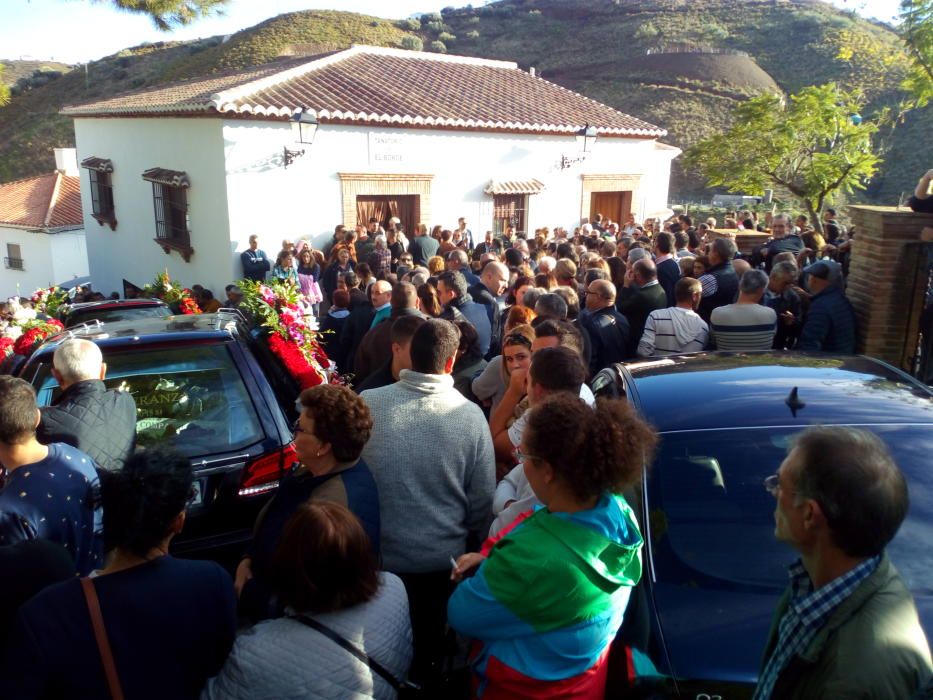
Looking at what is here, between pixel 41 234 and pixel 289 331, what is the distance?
86.8 ft

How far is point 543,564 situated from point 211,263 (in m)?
12.6

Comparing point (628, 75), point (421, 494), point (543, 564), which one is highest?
point (628, 75)

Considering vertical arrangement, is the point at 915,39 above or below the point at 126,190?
above

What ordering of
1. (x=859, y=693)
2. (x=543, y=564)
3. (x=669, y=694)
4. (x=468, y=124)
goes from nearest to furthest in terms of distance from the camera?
(x=859, y=693)
(x=543, y=564)
(x=669, y=694)
(x=468, y=124)

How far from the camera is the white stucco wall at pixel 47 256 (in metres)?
27.0

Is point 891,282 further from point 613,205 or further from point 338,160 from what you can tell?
point 613,205

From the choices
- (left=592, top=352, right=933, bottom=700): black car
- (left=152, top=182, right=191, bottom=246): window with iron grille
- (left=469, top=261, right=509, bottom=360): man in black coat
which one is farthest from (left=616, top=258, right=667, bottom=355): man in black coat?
(left=152, top=182, right=191, bottom=246): window with iron grille

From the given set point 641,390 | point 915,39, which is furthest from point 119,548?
point 915,39

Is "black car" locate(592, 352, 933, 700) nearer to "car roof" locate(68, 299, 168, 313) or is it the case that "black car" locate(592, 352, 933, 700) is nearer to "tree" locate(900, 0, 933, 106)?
"car roof" locate(68, 299, 168, 313)

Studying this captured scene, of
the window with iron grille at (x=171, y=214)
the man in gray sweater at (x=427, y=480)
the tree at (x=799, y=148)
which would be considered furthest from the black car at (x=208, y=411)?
the tree at (x=799, y=148)

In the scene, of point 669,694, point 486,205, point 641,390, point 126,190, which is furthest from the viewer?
point 126,190

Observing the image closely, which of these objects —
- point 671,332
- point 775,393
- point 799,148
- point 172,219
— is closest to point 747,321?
point 671,332

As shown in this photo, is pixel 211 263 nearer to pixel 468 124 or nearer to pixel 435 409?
pixel 468 124

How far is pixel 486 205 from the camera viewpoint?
15.8 m
